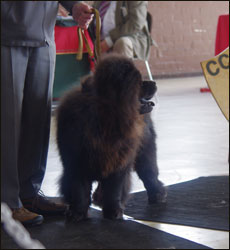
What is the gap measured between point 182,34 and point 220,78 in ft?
24.7

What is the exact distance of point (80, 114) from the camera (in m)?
2.08

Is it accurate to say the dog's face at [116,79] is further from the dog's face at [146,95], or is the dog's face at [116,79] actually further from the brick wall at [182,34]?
the brick wall at [182,34]

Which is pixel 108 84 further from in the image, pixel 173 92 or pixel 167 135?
pixel 173 92

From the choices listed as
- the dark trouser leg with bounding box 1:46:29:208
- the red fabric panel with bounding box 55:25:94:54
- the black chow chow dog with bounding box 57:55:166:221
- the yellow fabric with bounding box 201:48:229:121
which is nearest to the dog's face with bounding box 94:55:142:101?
the black chow chow dog with bounding box 57:55:166:221

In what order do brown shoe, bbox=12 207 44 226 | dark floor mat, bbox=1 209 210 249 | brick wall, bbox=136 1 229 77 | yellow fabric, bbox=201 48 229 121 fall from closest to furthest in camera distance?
dark floor mat, bbox=1 209 210 249, brown shoe, bbox=12 207 44 226, yellow fabric, bbox=201 48 229 121, brick wall, bbox=136 1 229 77

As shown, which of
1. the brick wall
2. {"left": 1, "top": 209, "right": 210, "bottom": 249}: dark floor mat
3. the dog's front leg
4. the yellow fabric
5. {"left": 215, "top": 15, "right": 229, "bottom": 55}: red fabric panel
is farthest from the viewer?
the brick wall

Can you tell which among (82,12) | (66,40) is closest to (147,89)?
(82,12)

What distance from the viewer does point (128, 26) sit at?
518 cm

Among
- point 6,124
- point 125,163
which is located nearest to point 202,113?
point 125,163

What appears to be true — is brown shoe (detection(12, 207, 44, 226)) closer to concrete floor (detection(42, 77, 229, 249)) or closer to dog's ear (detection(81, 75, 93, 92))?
concrete floor (detection(42, 77, 229, 249))

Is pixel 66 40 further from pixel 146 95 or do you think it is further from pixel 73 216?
pixel 73 216

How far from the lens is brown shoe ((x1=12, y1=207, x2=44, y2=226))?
2064 millimetres

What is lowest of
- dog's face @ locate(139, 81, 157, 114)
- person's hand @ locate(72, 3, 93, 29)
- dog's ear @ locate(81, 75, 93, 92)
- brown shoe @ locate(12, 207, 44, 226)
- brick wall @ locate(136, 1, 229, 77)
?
brick wall @ locate(136, 1, 229, 77)

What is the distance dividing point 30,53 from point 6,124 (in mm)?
314
